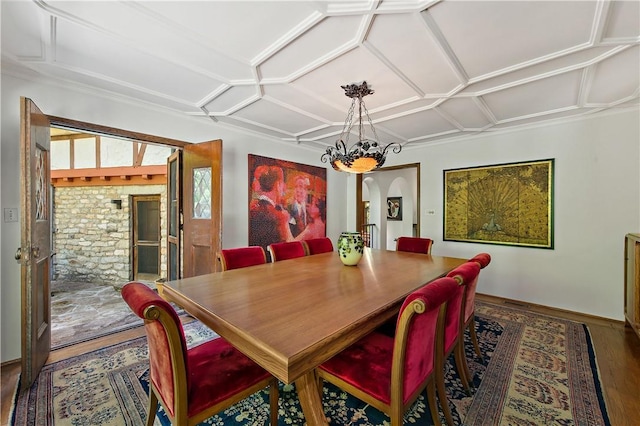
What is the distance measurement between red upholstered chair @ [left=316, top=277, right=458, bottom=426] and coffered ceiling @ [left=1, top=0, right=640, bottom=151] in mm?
1555

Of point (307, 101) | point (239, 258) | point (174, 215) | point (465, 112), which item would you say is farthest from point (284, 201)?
point (465, 112)

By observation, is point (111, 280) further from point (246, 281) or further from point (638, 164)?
point (638, 164)

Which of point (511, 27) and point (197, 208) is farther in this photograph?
point (197, 208)

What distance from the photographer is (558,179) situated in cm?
321

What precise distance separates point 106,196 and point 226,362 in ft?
17.7

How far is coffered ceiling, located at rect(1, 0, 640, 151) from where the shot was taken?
4.88 ft

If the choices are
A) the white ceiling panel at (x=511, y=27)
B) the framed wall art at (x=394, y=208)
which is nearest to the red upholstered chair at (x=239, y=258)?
the white ceiling panel at (x=511, y=27)

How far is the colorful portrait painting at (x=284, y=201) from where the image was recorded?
3.85 meters

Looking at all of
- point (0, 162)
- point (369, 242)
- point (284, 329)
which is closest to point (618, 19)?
point (284, 329)

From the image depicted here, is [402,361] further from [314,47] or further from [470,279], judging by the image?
[314,47]

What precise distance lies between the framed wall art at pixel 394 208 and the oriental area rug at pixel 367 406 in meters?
4.81

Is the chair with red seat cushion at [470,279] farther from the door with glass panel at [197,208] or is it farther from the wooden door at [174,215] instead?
the wooden door at [174,215]

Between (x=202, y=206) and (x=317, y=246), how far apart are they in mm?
1508

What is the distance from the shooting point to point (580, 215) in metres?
3.08
